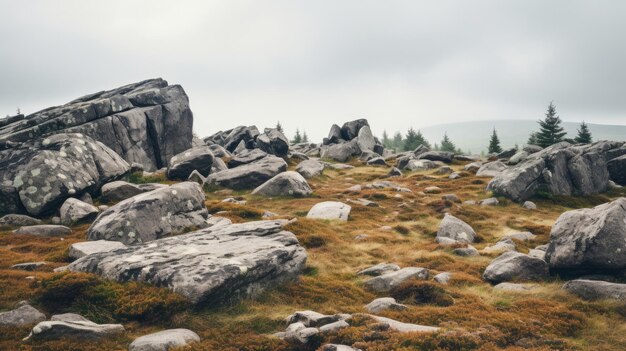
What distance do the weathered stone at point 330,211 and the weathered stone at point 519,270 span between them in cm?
1163

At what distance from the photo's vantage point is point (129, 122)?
122ft

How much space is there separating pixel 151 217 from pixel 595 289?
56.3 ft

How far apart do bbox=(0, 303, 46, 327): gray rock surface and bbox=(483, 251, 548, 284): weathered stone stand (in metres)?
14.6

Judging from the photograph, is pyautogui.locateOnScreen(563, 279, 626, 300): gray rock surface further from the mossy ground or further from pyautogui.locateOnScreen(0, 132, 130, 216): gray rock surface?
pyautogui.locateOnScreen(0, 132, 130, 216): gray rock surface

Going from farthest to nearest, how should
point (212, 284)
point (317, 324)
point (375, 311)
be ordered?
1. point (375, 311)
2. point (212, 284)
3. point (317, 324)

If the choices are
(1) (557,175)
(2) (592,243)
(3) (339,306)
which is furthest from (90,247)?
(1) (557,175)

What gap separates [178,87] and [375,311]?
41967 mm

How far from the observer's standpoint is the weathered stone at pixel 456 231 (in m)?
22.5

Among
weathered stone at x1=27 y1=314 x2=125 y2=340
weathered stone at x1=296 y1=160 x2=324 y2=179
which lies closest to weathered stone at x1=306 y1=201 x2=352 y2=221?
weathered stone at x1=27 y1=314 x2=125 y2=340

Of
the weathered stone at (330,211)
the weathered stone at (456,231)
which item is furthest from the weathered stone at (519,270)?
the weathered stone at (330,211)

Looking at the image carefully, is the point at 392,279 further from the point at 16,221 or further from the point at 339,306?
the point at 16,221

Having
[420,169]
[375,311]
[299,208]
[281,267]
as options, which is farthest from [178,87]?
[375,311]

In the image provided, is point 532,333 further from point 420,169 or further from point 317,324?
point 420,169

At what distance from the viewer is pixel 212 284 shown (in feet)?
35.5
